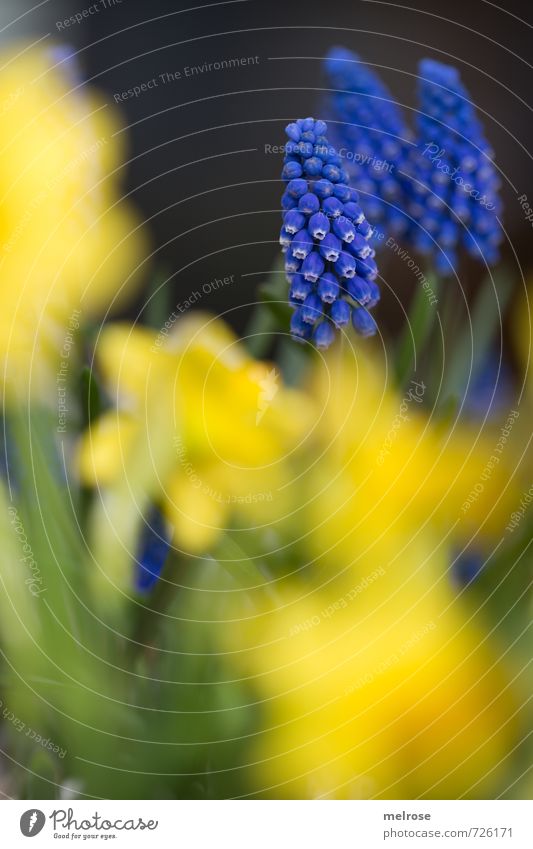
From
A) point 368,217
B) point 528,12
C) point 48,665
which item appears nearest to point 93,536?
point 48,665

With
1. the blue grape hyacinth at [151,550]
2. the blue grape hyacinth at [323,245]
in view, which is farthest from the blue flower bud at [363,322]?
the blue grape hyacinth at [151,550]

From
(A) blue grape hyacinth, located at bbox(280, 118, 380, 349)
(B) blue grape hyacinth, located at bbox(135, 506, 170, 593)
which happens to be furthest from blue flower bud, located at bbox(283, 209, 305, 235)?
(B) blue grape hyacinth, located at bbox(135, 506, 170, 593)

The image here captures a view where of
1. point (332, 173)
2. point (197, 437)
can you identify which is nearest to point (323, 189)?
point (332, 173)

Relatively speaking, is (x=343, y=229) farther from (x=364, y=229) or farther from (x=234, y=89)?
(x=234, y=89)

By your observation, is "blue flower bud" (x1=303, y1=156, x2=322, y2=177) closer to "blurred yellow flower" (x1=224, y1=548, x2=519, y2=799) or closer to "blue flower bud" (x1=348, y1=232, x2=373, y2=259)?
"blue flower bud" (x1=348, y1=232, x2=373, y2=259)

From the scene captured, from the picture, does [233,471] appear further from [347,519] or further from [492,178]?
[492,178]
